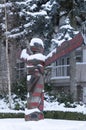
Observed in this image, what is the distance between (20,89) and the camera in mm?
24422

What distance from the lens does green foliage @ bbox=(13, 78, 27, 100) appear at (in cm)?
2370

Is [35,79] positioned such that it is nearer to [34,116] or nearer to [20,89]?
[34,116]

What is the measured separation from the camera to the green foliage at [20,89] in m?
23.7

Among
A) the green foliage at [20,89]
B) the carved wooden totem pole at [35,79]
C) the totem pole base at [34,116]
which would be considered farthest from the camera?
the green foliage at [20,89]

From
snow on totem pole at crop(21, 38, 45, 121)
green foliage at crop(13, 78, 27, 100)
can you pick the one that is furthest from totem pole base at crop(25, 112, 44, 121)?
green foliage at crop(13, 78, 27, 100)

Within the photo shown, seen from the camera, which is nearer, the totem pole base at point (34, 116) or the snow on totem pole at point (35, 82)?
the totem pole base at point (34, 116)

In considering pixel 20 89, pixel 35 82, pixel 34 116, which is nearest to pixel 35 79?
pixel 35 82

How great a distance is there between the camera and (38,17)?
21.6 metres

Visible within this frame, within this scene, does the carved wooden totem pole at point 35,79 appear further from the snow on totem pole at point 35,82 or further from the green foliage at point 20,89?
the green foliage at point 20,89

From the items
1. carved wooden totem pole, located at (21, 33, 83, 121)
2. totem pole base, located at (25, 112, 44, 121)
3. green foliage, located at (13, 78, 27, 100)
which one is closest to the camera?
totem pole base, located at (25, 112, 44, 121)

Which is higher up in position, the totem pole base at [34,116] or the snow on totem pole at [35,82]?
the snow on totem pole at [35,82]

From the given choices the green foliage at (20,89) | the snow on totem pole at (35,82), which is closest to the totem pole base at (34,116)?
the snow on totem pole at (35,82)

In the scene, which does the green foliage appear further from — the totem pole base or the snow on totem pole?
the totem pole base
